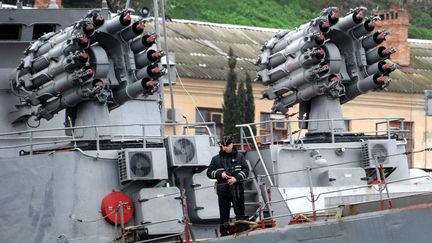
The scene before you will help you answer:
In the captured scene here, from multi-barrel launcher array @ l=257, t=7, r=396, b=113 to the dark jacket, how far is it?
322cm

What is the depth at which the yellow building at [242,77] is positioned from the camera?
3425 centimetres

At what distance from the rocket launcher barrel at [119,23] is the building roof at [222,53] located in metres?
11.6

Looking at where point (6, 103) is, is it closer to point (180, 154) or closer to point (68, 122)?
point (68, 122)

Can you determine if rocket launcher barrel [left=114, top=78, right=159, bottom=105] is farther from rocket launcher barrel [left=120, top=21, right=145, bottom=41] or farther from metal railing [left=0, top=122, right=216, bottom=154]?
rocket launcher barrel [left=120, top=21, right=145, bottom=41]

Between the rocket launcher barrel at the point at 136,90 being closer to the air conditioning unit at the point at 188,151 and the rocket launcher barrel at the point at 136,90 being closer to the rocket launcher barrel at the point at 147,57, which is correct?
the rocket launcher barrel at the point at 147,57

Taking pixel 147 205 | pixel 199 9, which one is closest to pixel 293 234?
pixel 147 205

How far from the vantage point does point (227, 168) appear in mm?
20484

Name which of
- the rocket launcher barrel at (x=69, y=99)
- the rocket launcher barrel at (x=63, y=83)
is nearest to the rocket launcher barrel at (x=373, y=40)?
the rocket launcher barrel at (x=69, y=99)

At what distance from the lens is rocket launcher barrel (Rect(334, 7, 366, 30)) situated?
23594 mm

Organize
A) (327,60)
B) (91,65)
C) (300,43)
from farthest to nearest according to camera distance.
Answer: (327,60) < (300,43) < (91,65)

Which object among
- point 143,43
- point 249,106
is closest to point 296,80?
point 143,43

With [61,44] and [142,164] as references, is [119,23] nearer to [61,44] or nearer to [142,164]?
[61,44]

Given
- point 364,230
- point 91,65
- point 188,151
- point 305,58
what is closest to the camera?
point 364,230

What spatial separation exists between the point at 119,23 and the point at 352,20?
386 centimetres
